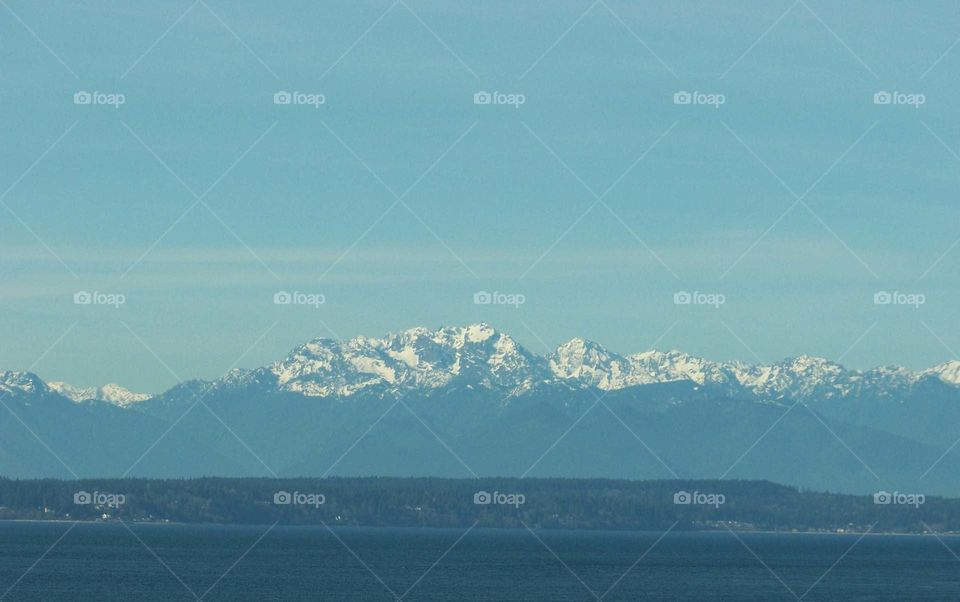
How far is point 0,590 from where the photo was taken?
165m

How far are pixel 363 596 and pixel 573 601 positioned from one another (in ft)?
74.4

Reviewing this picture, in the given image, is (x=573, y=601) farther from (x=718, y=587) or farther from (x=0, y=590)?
(x=0, y=590)

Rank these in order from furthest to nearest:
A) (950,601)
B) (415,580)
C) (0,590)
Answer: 1. (415,580)
2. (950,601)
3. (0,590)

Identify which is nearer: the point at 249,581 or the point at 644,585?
the point at 249,581

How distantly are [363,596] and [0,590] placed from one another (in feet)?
126

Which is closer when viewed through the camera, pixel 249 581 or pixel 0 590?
pixel 0 590

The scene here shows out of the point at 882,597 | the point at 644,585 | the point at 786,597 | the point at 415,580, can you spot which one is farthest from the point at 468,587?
the point at 882,597

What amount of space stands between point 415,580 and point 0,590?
5353 cm

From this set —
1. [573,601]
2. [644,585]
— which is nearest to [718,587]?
[644,585]

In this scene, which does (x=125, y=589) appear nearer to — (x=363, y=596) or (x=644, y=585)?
(x=363, y=596)

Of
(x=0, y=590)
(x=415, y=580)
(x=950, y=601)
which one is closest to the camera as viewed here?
(x=0, y=590)

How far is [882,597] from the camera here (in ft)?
605

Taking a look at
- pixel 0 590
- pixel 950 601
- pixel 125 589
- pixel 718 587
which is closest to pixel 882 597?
pixel 950 601

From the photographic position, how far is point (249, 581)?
7283 inches
